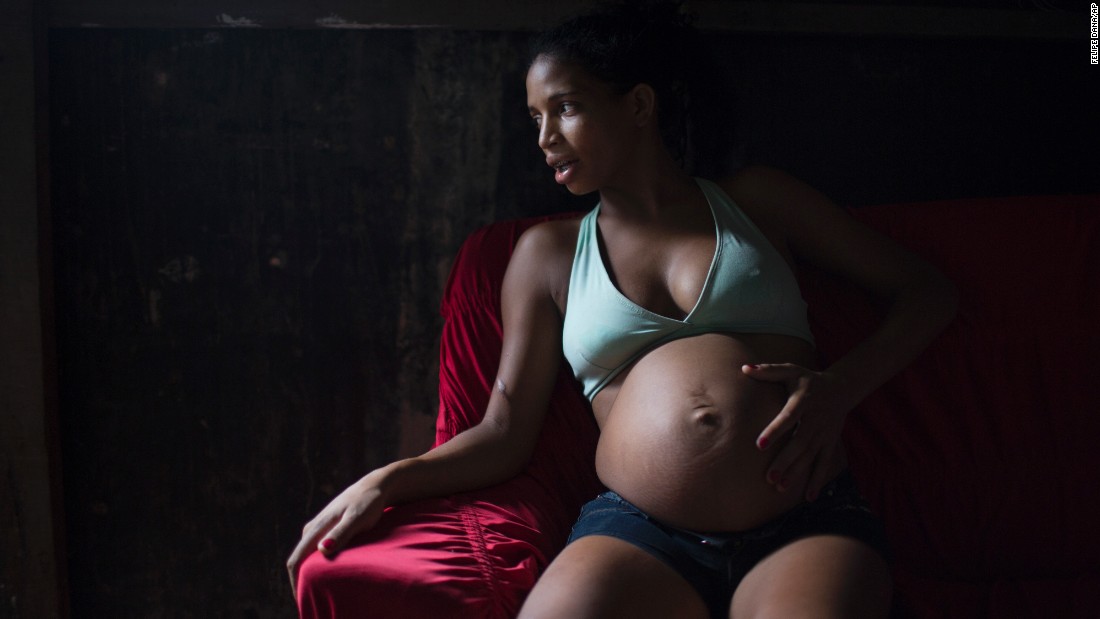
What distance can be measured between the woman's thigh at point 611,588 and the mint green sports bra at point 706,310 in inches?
13.7

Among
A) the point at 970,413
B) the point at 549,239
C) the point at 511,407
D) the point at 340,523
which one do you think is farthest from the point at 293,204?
the point at 970,413

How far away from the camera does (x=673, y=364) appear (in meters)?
1.38

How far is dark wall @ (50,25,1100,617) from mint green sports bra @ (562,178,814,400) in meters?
0.64

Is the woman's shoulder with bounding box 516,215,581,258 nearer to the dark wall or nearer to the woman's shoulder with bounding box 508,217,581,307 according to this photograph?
the woman's shoulder with bounding box 508,217,581,307

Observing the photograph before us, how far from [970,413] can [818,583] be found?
71cm

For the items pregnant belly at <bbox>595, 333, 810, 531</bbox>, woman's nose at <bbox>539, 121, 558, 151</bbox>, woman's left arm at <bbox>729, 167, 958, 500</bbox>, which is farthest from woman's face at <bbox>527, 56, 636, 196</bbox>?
pregnant belly at <bbox>595, 333, 810, 531</bbox>

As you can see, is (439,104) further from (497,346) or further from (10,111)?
(10,111)

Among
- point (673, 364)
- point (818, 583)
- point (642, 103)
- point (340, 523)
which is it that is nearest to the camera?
point (818, 583)

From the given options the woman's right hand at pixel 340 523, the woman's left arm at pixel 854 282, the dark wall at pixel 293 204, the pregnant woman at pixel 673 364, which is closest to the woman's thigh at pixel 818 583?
the pregnant woman at pixel 673 364

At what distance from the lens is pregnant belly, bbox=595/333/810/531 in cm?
129

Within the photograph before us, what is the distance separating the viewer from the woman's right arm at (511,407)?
1.36 metres

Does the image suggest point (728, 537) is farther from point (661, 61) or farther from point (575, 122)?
point (661, 61)

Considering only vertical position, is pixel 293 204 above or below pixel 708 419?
above

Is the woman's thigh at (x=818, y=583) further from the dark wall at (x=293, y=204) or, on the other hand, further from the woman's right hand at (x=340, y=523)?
the dark wall at (x=293, y=204)
